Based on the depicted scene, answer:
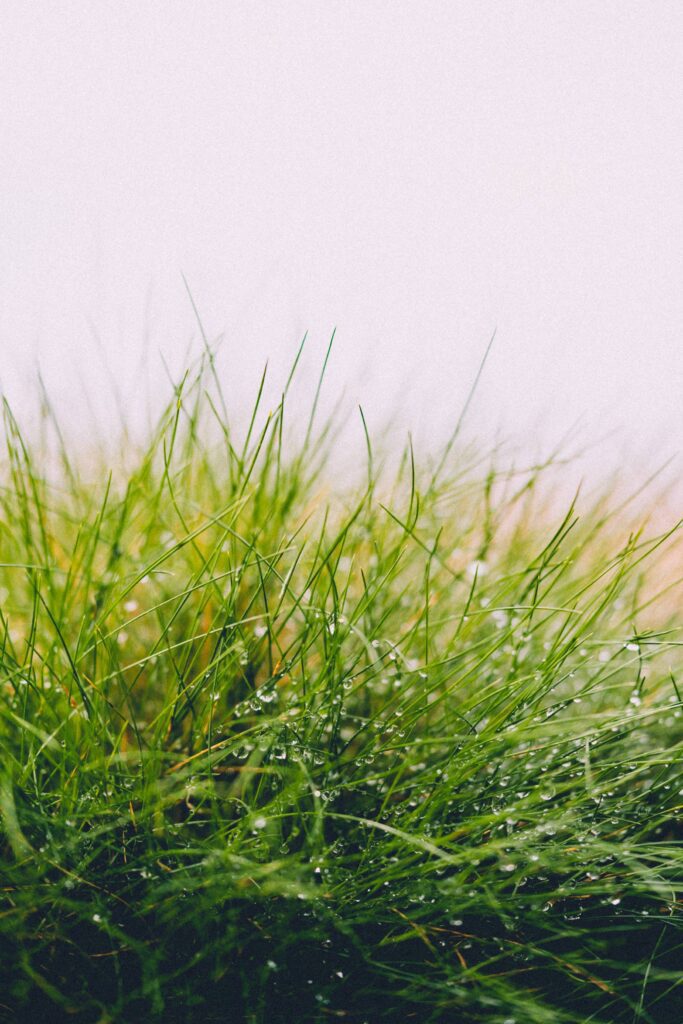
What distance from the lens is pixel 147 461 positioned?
0.60m

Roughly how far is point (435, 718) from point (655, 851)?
0.24 m

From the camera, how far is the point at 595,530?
0.64 m

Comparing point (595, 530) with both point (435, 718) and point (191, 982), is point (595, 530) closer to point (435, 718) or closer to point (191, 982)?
point (435, 718)

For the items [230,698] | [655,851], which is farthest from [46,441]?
[655,851]

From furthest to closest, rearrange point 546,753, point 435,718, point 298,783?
1. point 435,718
2. point 546,753
3. point 298,783

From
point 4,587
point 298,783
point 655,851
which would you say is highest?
point 4,587

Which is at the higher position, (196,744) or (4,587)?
(4,587)

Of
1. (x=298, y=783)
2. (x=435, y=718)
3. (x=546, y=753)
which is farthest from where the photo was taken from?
(x=435, y=718)

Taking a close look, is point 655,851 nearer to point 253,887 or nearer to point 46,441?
point 253,887

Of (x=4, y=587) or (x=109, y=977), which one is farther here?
(x=4, y=587)

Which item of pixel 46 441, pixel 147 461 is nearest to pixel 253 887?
pixel 147 461

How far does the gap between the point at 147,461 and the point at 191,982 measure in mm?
348

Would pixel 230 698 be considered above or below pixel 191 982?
above

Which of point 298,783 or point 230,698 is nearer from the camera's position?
point 298,783
